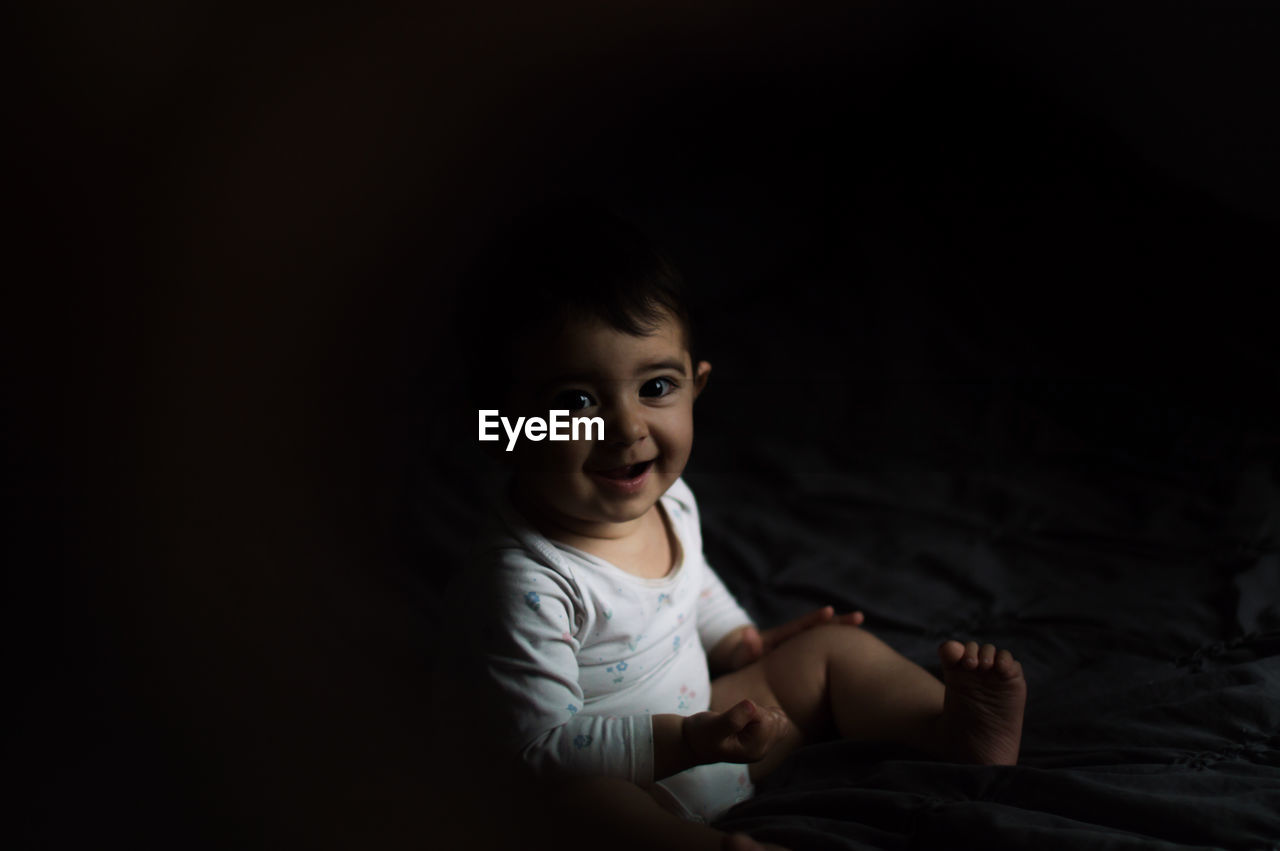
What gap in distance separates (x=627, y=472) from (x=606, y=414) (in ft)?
0.20

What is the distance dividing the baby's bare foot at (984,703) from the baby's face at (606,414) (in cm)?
25

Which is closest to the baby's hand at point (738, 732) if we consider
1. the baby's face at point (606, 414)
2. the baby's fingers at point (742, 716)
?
the baby's fingers at point (742, 716)

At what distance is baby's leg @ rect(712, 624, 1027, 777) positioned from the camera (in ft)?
2.23

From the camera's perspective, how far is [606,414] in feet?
1.97

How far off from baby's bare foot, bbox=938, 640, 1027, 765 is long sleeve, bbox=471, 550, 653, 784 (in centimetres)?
23

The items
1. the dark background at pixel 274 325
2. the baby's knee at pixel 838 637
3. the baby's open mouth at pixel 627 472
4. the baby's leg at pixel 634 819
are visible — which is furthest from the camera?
the baby's knee at pixel 838 637

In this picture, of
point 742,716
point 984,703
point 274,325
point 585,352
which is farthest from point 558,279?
point 984,703

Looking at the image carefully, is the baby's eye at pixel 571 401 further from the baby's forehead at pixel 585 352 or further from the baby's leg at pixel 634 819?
the baby's leg at pixel 634 819

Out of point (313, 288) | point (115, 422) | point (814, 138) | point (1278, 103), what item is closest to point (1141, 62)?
point (1278, 103)

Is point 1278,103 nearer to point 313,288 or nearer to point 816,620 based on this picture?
point 816,620

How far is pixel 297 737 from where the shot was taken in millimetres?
419

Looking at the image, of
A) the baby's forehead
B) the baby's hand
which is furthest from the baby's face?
the baby's hand

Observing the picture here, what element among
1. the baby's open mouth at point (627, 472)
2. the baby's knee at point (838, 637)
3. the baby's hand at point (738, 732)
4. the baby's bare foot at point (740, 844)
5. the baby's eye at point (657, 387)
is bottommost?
the baby's bare foot at point (740, 844)

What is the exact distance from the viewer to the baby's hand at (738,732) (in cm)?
58
